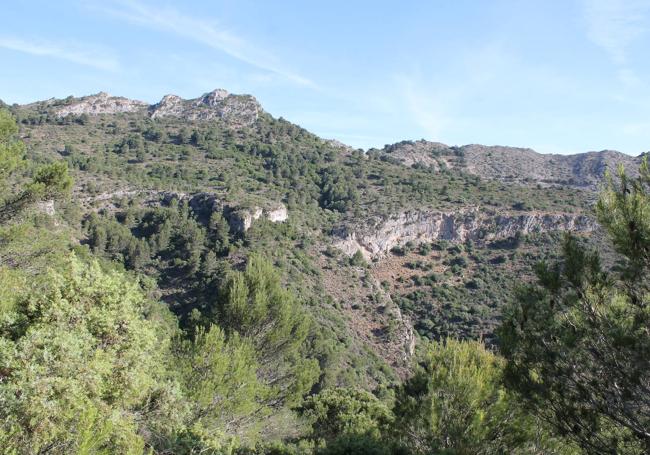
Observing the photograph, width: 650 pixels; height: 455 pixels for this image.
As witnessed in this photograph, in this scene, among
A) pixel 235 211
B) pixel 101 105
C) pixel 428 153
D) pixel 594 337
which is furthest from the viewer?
pixel 428 153

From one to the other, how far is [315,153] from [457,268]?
118ft

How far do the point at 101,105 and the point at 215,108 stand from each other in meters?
22.7

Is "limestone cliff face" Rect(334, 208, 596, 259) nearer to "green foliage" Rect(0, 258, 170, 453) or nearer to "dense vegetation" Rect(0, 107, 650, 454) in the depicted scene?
"dense vegetation" Rect(0, 107, 650, 454)

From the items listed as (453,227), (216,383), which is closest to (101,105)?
(453,227)

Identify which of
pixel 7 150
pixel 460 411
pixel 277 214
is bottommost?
pixel 460 411

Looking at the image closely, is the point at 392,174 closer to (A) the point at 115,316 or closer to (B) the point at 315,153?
(B) the point at 315,153

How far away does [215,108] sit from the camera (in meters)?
90.8

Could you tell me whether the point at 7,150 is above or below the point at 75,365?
above

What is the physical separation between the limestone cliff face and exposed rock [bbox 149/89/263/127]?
45.1 m

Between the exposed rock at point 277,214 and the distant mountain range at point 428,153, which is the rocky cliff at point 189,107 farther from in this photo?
the exposed rock at point 277,214

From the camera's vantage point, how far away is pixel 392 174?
72.2 metres

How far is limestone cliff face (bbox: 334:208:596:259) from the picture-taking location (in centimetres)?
5359

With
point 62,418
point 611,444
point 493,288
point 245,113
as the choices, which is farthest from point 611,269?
point 245,113

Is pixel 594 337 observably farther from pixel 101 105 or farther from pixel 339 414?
pixel 101 105
